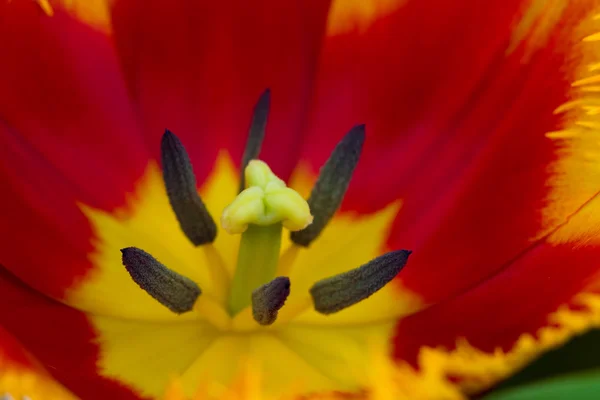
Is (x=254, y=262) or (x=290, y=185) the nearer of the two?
(x=254, y=262)

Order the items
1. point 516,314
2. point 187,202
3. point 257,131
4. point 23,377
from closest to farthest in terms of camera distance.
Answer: point 23,377
point 516,314
point 187,202
point 257,131

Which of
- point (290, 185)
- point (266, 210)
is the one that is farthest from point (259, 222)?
point (290, 185)

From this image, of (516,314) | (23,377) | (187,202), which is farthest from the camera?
(187,202)

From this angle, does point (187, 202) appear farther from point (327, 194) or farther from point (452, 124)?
point (452, 124)

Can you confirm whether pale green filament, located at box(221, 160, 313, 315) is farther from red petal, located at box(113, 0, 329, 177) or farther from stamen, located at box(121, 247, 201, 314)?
red petal, located at box(113, 0, 329, 177)

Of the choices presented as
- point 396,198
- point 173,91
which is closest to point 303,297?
point 396,198

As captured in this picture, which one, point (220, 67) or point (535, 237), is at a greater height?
point (220, 67)

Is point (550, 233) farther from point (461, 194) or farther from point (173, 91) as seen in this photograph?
point (173, 91)
